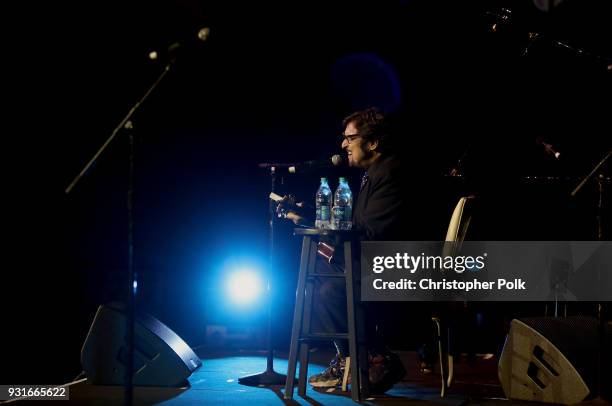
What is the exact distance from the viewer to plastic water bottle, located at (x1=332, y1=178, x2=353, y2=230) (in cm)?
380

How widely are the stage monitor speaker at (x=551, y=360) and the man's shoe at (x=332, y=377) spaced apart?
3.02 feet

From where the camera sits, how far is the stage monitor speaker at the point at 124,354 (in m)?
3.68

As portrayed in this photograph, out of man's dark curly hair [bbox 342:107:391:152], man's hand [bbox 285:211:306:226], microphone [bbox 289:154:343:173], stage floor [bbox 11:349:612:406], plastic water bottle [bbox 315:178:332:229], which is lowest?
stage floor [bbox 11:349:612:406]

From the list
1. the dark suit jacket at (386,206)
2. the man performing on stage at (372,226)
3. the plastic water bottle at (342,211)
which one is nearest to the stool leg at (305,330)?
the man performing on stage at (372,226)

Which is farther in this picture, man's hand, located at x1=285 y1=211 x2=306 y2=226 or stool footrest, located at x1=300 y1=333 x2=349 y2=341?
man's hand, located at x1=285 y1=211 x2=306 y2=226

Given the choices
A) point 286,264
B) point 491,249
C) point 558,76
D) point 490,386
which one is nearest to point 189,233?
point 286,264

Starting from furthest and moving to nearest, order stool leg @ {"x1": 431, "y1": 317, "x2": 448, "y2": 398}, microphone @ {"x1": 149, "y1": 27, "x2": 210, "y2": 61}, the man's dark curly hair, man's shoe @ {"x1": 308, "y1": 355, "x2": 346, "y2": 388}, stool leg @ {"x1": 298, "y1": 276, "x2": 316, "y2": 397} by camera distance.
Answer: the man's dark curly hair
man's shoe @ {"x1": 308, "y1": 355, "x2": 346, "y2": 388}
stool leg @ {"x1": 431, "y1": 317, "x2": 448, "y2": 398}
stool leg @ {"x1": 298, "y1": 276, "x2": 316, "y2": 397}
microphone @ {"x1": 149, "y1": 27, "x2": 210, "y2": 61}

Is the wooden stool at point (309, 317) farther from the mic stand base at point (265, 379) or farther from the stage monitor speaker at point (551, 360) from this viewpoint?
the stage monitor speaker at point (551, 360)

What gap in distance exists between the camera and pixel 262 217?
20.2 ft

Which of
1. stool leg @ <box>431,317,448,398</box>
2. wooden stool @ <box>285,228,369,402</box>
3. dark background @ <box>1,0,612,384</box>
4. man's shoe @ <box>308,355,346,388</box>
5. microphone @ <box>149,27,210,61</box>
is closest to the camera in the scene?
microphone @ <box>149,27,210,61</box>

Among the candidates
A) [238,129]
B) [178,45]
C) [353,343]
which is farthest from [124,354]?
[238,129]

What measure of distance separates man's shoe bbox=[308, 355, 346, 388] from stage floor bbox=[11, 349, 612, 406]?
0.28 feet

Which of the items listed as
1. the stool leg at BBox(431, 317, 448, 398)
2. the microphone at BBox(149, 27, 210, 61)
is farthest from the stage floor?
the microphone at BBox(149, 27, 210, 61)

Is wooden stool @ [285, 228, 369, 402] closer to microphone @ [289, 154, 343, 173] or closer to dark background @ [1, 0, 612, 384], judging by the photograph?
microphone @ [289, 154, 343, 173]
